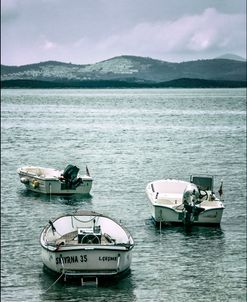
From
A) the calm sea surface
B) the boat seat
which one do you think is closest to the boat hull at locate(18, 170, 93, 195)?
the calm sea surface

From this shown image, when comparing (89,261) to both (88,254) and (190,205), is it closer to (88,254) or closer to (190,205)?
(88,254)

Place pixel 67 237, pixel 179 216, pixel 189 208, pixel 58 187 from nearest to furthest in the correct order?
pixel 67 237
pixel 189 208
pixel 179 216
pixel 58 187

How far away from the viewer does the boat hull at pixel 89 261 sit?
2619cm

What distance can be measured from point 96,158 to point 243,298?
46.4 meters

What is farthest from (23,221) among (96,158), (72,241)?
(96,158)

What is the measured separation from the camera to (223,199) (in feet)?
147

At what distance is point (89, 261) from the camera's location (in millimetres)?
26266

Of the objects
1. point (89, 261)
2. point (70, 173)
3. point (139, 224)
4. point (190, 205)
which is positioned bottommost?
point (139, 224)

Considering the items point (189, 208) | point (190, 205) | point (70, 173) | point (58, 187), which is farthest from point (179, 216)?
point (58, 187)

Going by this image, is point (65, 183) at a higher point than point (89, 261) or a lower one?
higher

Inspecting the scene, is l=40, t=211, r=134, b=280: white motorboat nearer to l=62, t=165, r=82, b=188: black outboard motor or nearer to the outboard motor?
the outboard motor

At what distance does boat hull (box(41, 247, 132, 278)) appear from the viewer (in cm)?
2619

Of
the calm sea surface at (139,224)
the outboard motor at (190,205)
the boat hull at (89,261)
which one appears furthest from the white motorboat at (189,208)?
the boat hull at (89,261)

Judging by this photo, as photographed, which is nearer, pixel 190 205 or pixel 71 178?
pixel 190 205
